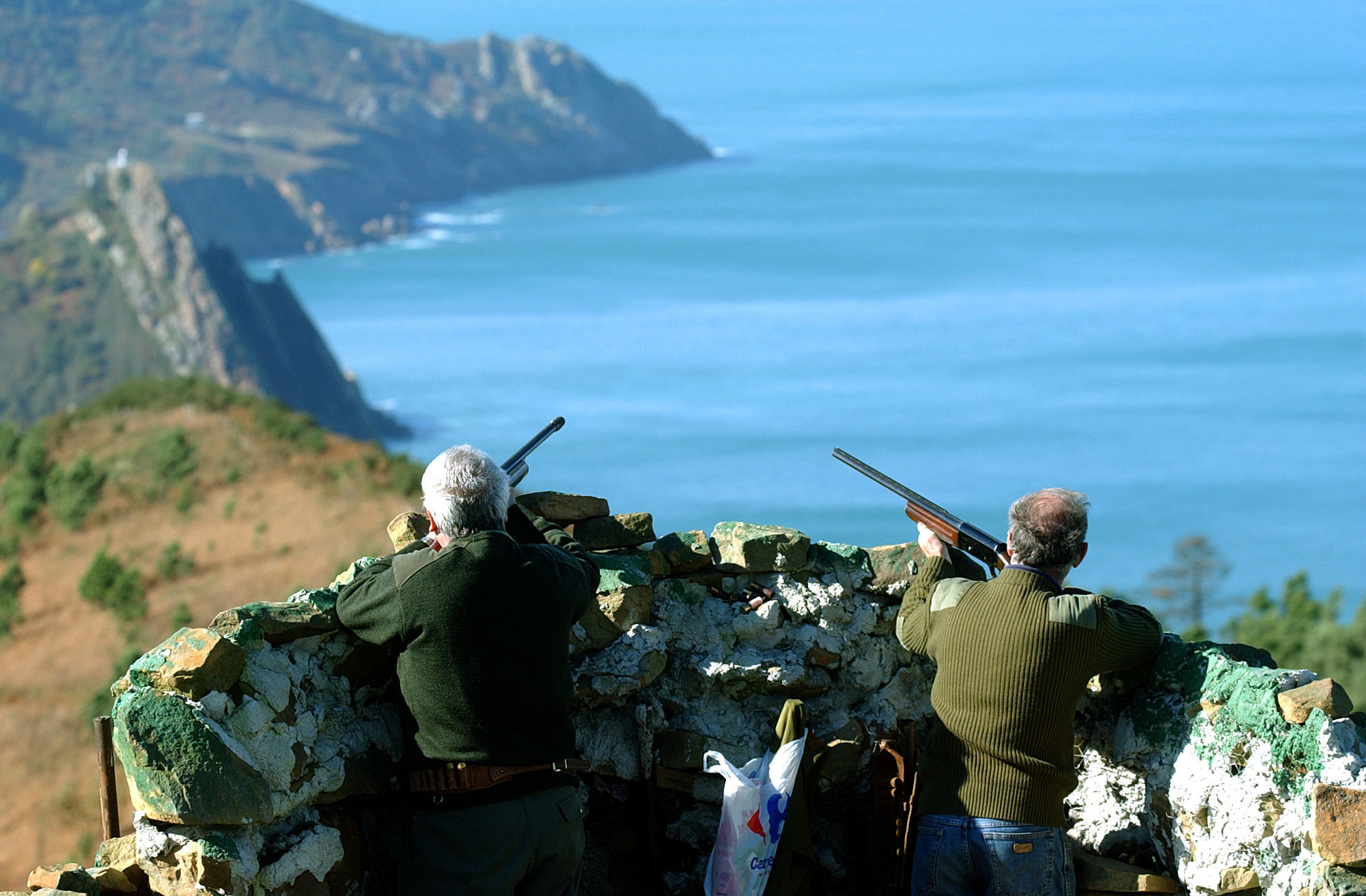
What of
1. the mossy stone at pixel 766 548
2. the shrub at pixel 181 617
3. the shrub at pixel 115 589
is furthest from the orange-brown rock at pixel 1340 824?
the shrub at pixel 115 589

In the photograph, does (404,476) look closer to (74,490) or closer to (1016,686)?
(74,490)

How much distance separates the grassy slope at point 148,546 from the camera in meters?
19.8

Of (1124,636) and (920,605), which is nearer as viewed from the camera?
(1124,636)

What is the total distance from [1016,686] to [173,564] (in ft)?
73.8

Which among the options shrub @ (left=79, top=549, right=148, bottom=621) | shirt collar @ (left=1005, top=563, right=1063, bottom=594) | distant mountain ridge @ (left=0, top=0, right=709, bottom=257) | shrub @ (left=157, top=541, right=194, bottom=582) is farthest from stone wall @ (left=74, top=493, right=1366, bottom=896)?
distant mountain ridge @ (left=0, top=0, right=709, bottom=257)

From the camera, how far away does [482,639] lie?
3633 mm

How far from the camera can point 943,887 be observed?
12.9 feet

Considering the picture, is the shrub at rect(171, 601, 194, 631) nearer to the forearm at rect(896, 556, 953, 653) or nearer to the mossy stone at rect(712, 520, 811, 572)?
the mossy stone at rect(712, 520, 811, 572)

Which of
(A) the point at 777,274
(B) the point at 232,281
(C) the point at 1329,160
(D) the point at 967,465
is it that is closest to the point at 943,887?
(D) the point at 967,465

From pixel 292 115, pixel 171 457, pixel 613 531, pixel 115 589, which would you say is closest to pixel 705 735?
pixel 613 531

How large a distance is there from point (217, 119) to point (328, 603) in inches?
5041

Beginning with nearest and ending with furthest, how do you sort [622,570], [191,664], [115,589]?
[191,664], [622,570], [115,589]

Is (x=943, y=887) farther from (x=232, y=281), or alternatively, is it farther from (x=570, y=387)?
(x=232, y=281)

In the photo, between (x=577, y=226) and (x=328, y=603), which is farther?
(x=577, y=226)
